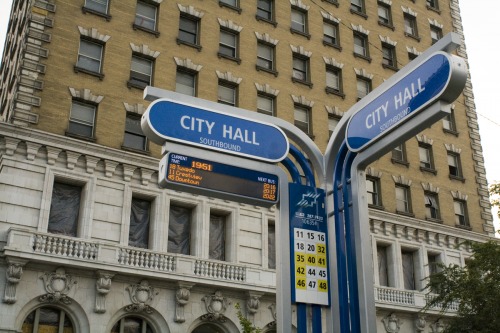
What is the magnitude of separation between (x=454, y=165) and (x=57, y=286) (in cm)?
2708

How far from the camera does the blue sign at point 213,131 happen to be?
11422mm

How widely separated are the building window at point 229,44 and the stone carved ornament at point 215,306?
1296 cm

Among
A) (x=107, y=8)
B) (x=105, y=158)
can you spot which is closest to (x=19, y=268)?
(x=105, y=158)

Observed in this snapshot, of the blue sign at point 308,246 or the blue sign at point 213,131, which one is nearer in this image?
the blue sign at point 213,131

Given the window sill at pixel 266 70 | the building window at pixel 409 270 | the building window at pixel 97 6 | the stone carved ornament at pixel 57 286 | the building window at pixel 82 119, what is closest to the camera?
the stone carved ornament at pixel 57 286

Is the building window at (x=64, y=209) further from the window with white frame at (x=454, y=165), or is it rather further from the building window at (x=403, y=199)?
the window with white frame at (x=454, y=165)

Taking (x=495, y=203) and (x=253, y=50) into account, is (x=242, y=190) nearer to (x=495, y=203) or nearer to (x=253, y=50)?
(x=495, y=203)

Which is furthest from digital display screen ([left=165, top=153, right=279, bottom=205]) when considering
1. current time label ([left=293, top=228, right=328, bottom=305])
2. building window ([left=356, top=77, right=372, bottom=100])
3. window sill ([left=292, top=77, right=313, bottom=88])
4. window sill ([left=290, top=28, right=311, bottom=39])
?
building window ([left=356, top=77, right=372, bottom=100])

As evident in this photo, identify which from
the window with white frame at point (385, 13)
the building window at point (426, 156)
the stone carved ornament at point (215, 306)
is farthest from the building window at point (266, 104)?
the window with white frame at point (385, 13)

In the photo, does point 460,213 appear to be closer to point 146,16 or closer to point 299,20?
point 299,20

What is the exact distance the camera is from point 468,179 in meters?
40.0

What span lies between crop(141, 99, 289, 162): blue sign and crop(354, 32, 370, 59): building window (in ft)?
92.5

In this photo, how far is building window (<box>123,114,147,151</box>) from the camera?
28250 mm

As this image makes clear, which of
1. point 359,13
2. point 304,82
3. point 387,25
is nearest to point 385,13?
point 387,25
